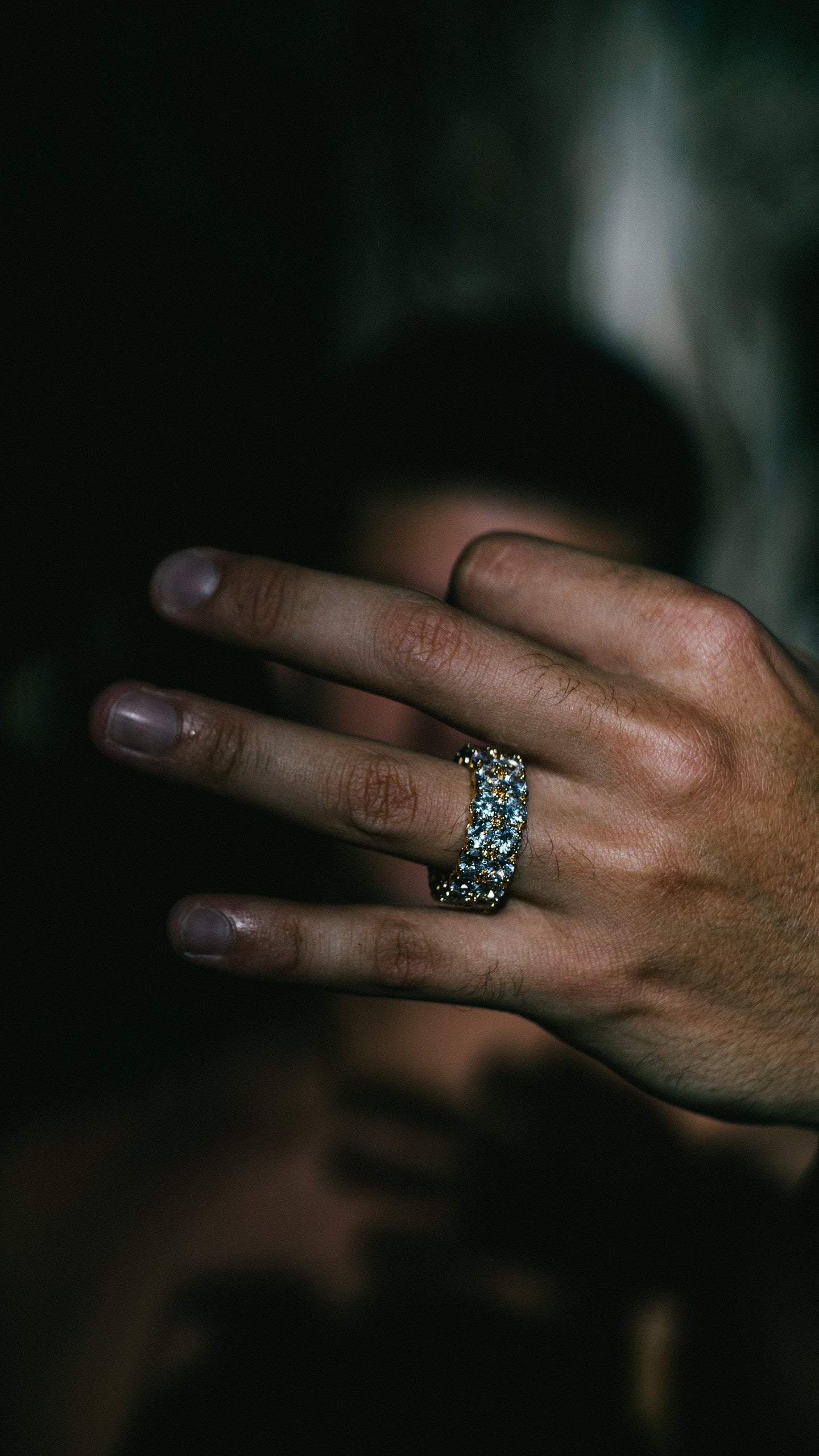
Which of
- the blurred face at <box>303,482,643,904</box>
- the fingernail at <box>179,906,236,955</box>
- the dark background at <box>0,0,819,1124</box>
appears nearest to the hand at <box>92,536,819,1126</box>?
the fingernail at <box>179,906,236,955</box>

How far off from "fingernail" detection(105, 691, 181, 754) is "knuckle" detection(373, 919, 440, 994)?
0.23 meters

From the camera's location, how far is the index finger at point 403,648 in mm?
587

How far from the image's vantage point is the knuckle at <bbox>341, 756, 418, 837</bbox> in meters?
0.58

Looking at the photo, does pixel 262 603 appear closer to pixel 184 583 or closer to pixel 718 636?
pixel 184 583

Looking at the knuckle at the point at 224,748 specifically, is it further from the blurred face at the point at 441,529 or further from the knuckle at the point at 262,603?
the blurred face at the point at 441,529

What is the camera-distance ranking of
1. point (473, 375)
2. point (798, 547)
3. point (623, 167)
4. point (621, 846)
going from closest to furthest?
point (621, 846) → point (473, 375) → point (623, 167) → point (798, 547)

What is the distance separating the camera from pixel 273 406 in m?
1.30

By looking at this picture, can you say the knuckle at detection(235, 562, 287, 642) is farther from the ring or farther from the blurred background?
the blurred background

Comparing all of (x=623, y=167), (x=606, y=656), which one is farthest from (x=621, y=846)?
(x=623, y=167)

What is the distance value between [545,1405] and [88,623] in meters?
1.36

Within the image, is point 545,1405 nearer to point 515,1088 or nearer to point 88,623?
point 515,1088

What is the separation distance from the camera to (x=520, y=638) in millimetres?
616

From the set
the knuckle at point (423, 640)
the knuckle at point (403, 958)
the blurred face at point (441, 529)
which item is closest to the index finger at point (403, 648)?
the knuckle at point (423, 640)

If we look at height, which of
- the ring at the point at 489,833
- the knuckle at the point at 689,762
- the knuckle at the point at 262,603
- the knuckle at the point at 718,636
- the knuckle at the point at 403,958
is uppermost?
the knuckle at the point at 718,636
